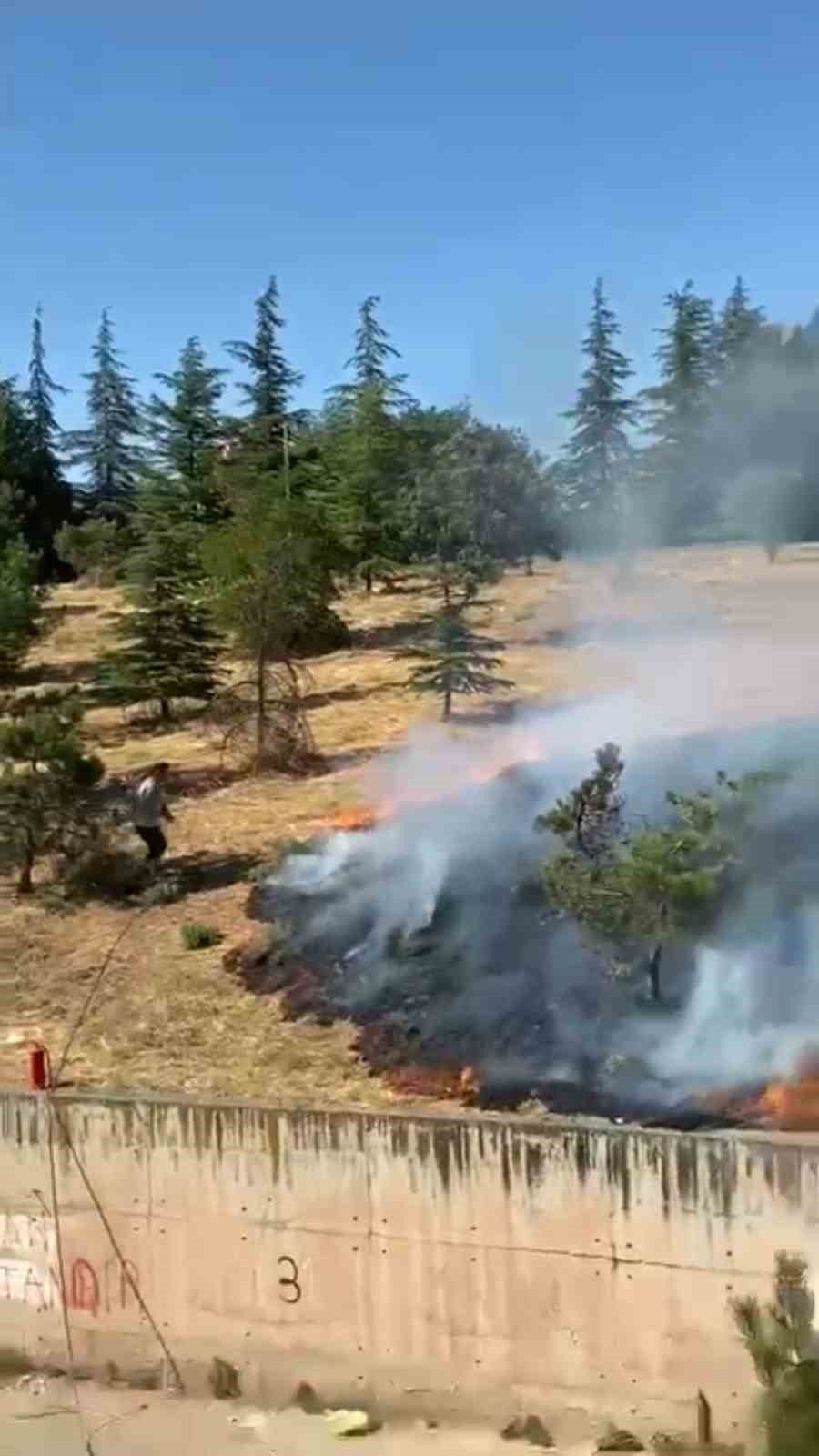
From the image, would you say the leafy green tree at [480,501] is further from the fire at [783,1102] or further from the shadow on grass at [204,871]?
the fire at [783,1102]

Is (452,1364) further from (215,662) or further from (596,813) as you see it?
(215,662)

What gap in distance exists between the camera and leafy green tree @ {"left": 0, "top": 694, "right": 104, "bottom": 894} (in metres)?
12.9

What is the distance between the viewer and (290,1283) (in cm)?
761

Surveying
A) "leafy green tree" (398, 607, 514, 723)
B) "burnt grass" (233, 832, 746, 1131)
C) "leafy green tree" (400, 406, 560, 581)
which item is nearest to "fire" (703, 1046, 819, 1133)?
"burnt grass" (233, 832, 746, 1131)

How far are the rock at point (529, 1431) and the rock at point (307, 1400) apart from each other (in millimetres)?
999

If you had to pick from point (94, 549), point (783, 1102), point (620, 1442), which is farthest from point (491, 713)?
point (94, 549)

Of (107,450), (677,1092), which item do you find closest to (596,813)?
(677,1092)

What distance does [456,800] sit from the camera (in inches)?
572

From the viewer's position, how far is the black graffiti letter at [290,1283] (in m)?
7.58

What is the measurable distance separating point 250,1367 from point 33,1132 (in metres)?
1.72

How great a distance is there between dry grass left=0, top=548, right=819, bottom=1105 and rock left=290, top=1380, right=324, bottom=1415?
1.46 m

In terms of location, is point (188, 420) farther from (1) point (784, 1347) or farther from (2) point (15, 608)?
(1) point (784, 1347)

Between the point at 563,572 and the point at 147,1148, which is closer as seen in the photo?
the point at 147,1148

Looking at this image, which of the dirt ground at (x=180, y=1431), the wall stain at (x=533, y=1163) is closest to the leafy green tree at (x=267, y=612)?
the dirt ground at (x=180, y=1431)
